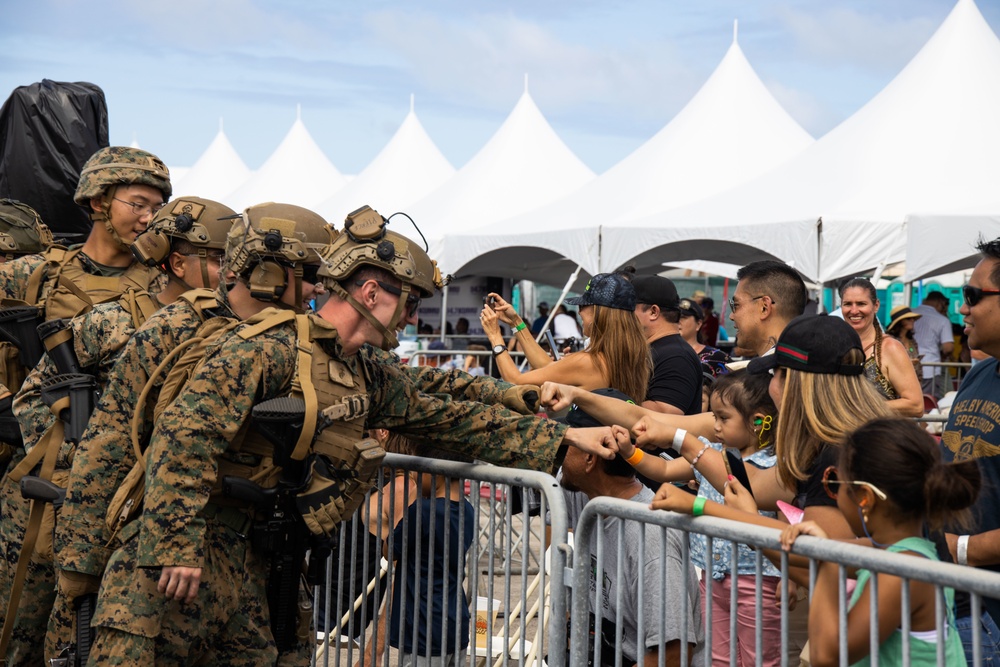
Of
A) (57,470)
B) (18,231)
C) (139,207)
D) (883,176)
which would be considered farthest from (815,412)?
(883,176)

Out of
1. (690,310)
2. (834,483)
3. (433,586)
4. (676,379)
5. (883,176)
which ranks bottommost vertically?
(433,586)

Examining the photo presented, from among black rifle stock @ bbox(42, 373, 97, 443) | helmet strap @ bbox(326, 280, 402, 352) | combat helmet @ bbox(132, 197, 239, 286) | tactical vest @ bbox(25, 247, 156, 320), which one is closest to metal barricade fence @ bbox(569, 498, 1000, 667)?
helmet strap @ bbox(326, 280, 402, 352)

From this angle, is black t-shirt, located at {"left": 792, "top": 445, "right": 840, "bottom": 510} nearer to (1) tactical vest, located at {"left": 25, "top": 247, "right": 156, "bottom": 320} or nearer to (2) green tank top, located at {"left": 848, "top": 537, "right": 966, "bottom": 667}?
(2) green tank top, located at {"left": 848, "top": 537, "right": 966, "bottom": 667}

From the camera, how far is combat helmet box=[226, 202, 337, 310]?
3.85 metres

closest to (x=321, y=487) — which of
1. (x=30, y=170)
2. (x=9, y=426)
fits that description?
(x=9, y=426)

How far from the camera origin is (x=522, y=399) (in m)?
4.39

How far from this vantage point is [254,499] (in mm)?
3492

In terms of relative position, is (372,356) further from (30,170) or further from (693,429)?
(30,170)

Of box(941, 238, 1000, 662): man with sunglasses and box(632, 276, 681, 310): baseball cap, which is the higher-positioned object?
box(632, 276, 681, 310): baseball cap

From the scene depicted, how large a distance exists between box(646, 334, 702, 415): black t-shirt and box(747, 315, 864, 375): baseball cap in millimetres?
2081

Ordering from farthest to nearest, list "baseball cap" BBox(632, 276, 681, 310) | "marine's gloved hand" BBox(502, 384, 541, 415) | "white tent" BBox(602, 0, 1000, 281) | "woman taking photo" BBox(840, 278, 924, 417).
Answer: "white tent" BBox(602, 0, 1000, 281), "woman taking photo" BBox(840, 278, 924, 417), "baseball cap" BBox(632, 276, 681, 310), "marine's gloved hand" BBox(502, 384, 541, 415)

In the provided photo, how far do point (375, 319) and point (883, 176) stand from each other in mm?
10815

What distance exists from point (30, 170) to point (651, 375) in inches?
172

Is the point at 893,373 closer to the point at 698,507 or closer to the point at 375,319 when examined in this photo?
the point at 698,507
